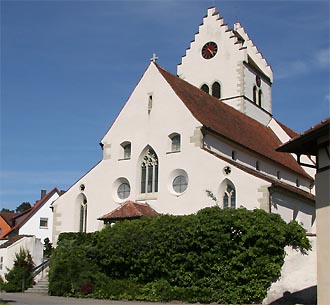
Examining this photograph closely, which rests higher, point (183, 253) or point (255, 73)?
point (255, 73)

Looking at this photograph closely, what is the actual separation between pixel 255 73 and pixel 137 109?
15.1 m

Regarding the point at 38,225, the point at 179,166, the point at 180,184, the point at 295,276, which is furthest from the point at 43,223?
the point at 295,276

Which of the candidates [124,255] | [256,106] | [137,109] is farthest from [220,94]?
[124,255]

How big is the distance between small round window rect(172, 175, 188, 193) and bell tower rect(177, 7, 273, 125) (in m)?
13.1

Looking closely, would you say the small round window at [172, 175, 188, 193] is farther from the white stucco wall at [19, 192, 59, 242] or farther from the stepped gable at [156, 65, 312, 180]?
the white stucco wall at [19, 192, 59, 242]

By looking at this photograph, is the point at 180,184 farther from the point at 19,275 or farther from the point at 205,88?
the point at 205,88

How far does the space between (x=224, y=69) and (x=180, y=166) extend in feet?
49.8

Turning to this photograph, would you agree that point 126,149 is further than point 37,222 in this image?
No

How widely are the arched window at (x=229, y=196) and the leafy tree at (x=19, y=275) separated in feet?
34.8

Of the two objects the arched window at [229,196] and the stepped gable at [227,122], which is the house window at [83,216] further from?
the arched window at [229,196]

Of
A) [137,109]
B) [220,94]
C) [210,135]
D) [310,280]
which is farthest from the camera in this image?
[220,94]

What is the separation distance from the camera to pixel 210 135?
29.0m

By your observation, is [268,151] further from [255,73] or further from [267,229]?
[267,229]

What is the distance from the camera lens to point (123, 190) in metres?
30.8
